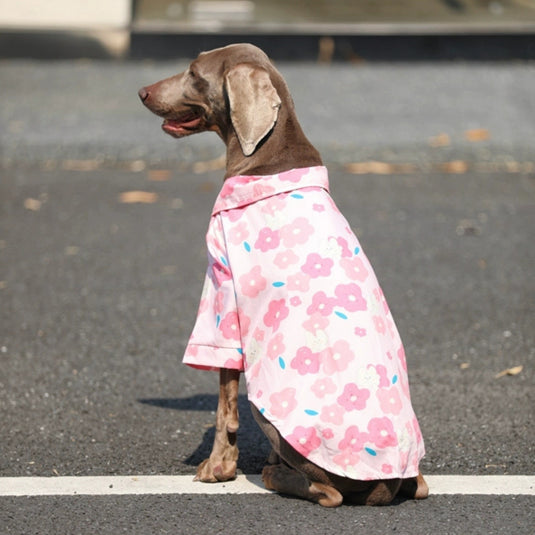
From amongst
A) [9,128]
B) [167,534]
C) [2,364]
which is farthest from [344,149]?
[167,534]

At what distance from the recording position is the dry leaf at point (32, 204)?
790 cm

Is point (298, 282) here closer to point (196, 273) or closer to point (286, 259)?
point (286, 259)

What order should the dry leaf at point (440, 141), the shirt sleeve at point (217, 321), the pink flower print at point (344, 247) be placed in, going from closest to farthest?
the pink flower print at point (344, 247) → the shirt sleeve at point (217, 321) → the dry leaf at point (440, 141)

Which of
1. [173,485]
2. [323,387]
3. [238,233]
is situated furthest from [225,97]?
[173,485]

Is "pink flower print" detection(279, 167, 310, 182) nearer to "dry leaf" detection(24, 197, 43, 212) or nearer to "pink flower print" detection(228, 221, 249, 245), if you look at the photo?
"pink flower print" detection(228, 221, 249, 245)

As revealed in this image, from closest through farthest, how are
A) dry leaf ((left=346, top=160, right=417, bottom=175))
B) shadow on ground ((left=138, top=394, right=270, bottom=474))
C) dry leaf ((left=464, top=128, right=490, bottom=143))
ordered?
shadow on ground ((left=138, top=394, right=270, bottom=474))
dry leaf ((left=346, top=160, right=417, bottom=175))
dry leaf ((left=464, top=128, right=490, bottom=143))

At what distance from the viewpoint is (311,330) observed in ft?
11.4

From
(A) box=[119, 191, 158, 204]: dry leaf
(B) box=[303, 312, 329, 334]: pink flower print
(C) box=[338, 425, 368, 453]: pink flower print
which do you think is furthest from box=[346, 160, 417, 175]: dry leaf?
(C) box=[338, 425, 368, 453]: pink flower print

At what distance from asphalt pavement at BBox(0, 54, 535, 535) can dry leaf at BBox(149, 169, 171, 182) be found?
26mm

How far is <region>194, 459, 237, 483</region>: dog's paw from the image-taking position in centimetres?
383

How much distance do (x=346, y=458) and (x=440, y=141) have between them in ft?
21.0

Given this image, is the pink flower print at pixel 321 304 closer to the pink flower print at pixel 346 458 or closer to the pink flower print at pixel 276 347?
the pink flower print at pixel 276 347

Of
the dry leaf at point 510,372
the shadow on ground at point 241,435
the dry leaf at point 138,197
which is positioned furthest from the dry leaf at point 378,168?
the shadow on ground at point 241,435

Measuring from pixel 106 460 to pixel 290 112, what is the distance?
1583 mm
